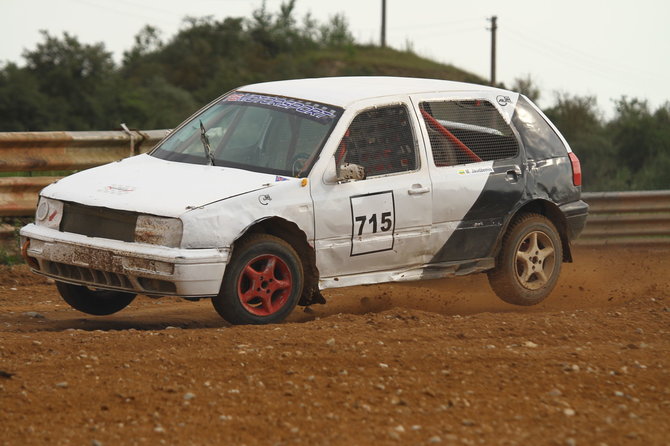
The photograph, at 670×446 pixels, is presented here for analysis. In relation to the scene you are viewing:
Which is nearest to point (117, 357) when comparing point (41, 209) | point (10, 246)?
point (41, 209)

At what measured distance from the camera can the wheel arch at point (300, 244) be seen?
8.17 m

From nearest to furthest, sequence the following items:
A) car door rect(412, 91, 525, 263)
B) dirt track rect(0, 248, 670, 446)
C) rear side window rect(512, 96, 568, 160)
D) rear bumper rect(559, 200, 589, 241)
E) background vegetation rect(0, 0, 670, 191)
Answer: dirt track rect(0, 248, 670, 446), car door rect(412, 91, 525, 263), rear side window rect(512, 96, 568, 160), rear bumper rect(559, 200, 589, 241), background vegetation rect(0, 0, 670, 191)

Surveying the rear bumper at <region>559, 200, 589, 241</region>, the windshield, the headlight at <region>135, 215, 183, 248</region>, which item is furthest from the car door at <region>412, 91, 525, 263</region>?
the headlight at <region>135, 215, 183, 248</region>

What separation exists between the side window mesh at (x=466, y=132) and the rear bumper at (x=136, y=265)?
2192 mm

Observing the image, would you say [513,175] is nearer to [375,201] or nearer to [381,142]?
[381,142]

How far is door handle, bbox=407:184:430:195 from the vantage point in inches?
347

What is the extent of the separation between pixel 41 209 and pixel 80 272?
2.18 ft

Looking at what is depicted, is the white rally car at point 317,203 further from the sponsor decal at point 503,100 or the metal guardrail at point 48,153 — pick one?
the metal guardrail at point 48,153

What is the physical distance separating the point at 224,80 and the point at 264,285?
4495 centimetres

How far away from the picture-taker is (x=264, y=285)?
8102mm

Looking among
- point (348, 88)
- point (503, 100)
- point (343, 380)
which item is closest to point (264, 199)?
point (348, 88)

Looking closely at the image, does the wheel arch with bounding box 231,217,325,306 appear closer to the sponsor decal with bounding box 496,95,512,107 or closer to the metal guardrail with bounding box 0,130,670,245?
the sponsor decal with bounding box 496,95,512,107

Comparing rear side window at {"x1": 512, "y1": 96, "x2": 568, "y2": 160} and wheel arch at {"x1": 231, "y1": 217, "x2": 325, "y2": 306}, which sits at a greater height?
rear side window at {"x1": 512, "y1": 96, "x2": 568, "y2": 160}

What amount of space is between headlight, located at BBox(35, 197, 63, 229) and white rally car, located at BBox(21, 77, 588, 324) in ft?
0.04
